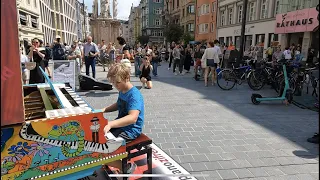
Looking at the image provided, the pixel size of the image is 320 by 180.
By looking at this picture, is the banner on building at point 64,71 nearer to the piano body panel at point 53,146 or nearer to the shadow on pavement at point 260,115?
the shadow on pavement at point 260,115

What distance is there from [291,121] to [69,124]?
5063 millimetres

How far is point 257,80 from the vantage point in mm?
9000

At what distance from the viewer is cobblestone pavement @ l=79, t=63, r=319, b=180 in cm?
331

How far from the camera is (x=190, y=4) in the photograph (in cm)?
4416

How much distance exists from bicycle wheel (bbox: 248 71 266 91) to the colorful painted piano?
25.4 feet

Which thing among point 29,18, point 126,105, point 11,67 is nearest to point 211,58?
point 126,105

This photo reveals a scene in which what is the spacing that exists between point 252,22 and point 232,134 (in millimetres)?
24057

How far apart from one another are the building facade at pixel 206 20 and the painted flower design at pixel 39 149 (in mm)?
35472

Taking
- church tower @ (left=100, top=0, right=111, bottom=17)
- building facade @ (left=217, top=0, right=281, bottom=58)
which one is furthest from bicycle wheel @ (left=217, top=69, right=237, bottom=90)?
church tower @ (left=100, top=0, right=111, bottom=17)

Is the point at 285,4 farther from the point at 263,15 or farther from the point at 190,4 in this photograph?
the point at 190,4

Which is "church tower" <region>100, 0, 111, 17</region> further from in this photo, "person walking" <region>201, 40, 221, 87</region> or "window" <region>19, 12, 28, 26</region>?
"person walking" <region>201, 40, 221, 87</region>

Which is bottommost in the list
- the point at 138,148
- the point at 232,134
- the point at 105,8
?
the point at 232,134

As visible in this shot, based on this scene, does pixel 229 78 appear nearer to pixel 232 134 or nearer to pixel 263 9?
pixel 232 134

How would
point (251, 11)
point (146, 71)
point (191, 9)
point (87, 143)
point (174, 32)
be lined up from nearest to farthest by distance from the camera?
point (87, 143)
point (146, 71)
point (251, 11)
point (174, 32)
point (191, 9)
